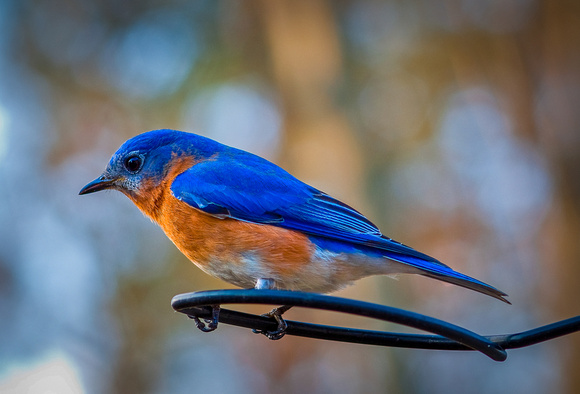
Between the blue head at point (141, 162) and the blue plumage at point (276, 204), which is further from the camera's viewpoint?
the blue head at point (141, 162)

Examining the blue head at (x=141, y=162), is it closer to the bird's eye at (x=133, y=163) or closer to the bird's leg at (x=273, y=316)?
the bird's eye at (x=133, y=163)

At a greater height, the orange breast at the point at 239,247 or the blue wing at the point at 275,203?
the blue wing at the point at 275,203

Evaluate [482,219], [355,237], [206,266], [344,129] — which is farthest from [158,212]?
[482,219]

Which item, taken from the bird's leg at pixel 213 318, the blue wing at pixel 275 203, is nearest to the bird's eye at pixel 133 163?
the blue wing at pixel 275 203

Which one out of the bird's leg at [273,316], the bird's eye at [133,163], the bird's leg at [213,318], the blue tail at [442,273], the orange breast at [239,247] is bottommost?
the bird's leg at [213,318]

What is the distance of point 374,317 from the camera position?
1.72 meters

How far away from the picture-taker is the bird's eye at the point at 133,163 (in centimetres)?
336

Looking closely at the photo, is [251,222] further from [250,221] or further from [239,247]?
[239,247]

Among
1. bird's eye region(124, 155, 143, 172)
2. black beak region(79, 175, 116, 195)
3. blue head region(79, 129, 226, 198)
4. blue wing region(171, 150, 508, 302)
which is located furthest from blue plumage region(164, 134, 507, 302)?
black beak region(79, 175, 116, 195)

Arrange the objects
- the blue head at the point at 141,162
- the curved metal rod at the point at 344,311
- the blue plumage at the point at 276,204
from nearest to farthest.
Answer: the curved metal rod at the point at 344,311, the blue plumage at the point at 276,204, the blue head at the point at 141,162

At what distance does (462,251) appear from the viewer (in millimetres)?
7172

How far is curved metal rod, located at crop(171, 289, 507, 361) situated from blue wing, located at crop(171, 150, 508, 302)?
0.73 m

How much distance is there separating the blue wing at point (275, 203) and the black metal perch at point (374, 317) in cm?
72

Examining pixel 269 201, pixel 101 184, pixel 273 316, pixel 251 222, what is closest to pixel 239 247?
pixel 251 222
